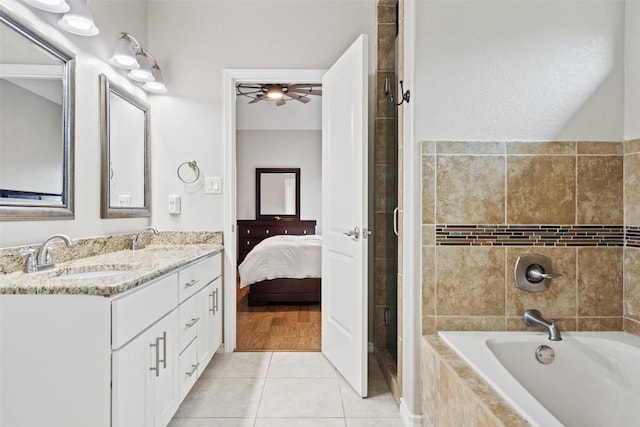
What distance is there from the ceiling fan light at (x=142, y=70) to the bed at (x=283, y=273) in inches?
81.3

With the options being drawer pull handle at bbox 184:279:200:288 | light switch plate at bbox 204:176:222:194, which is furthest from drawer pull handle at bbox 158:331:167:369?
light switch plate at bbox 204:176:222:194

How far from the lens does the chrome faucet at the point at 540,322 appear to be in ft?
5.11

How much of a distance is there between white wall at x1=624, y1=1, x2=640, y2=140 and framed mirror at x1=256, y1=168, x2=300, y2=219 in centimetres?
496

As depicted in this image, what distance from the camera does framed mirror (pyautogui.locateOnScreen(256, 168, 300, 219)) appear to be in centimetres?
627

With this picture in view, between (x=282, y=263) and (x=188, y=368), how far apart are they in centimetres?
203

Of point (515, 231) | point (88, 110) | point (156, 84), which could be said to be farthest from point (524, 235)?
point (156, 84)

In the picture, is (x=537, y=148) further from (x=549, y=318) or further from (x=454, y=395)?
(x=454, y=395)

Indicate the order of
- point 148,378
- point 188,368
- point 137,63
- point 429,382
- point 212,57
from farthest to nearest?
point 212,57 → point 137,63 → point 188,368 → point 429,382 → point 148,378

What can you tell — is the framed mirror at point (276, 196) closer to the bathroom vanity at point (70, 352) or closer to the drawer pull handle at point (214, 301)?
the drawer pull handle at point (214, 301)

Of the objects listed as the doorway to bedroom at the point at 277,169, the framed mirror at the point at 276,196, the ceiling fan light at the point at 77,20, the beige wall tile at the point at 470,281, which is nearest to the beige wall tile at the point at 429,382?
the beige wall tile at the point at 470,281

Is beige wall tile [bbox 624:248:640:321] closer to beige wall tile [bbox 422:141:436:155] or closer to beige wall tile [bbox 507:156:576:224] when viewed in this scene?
beige wall tile [bbox 507:156:576:224]

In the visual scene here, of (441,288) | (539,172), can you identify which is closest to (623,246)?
(539,172)

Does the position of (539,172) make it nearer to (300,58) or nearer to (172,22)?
(300,58)

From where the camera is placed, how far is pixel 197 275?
6.73ft
